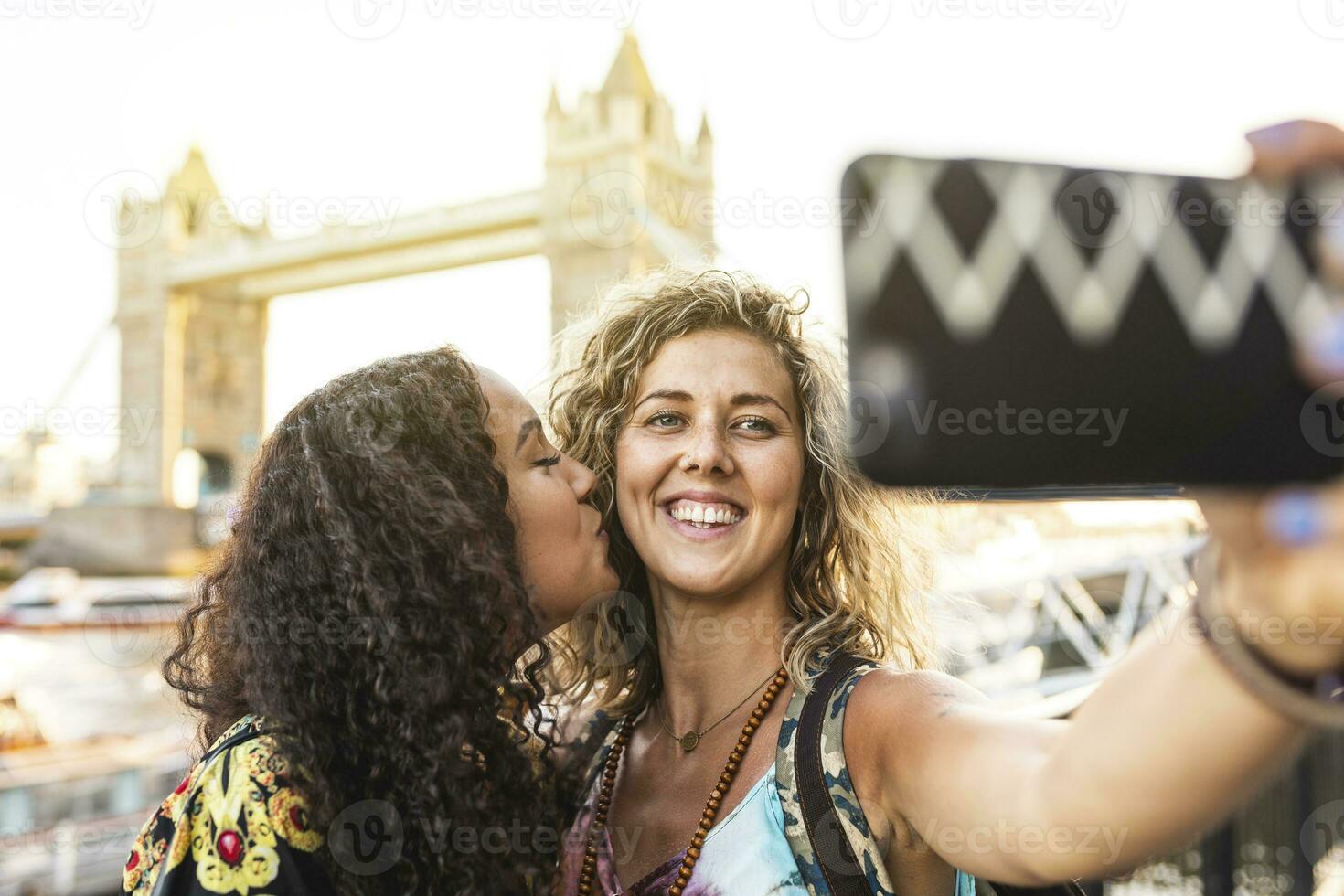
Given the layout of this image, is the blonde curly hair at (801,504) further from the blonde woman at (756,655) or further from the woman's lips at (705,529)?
the woman's lips at (705,529)

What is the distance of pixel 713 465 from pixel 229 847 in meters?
0.68

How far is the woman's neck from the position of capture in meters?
1.46

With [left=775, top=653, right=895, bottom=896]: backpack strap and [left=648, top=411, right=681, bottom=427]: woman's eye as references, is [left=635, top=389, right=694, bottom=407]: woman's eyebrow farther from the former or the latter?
[left=775, top=653, right=895, bottom=896]: backpack strap

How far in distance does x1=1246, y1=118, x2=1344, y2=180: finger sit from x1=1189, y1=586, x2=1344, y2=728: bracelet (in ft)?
0.68

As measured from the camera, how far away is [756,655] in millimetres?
1465

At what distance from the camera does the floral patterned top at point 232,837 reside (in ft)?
3.19

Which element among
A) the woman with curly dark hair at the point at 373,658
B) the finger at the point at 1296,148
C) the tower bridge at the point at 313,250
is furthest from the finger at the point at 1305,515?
the tower bridge at the point at 313,250

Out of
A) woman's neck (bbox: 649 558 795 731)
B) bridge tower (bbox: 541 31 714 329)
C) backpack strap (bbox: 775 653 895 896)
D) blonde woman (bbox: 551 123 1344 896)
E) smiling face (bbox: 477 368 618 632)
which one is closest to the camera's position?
blonde woman (bbox: 551 123 1344 896)

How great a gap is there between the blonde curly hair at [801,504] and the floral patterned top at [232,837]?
62 centimetres

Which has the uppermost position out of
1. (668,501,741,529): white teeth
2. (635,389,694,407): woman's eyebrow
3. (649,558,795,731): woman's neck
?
(635,389,694,407): woman's eyebrow

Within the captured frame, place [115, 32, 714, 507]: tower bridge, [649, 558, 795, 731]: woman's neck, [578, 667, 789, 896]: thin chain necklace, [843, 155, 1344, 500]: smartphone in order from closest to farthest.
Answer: [843, 155, 1344, 500]: smartphone
[578, 667, 789, 896]: thin chain necklace
[649, 558, 795, 731]: woman's neck
[115, 32, 714, 507]: tower bridge

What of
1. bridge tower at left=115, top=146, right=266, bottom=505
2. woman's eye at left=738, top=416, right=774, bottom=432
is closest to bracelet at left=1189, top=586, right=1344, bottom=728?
woman's eye at left=738, top=416, right=774, bottom=432

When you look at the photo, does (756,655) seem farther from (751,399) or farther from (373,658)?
(373,658)

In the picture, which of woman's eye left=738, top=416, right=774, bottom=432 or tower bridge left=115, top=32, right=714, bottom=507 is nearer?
woman's eye left=738, top=416, right=774, bottom=432
